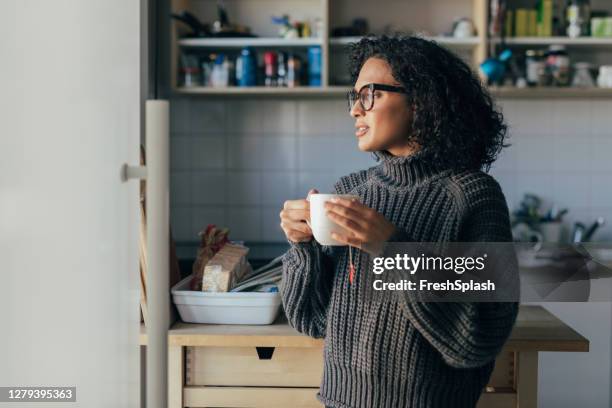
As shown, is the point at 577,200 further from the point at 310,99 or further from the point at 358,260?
the point at 358,260

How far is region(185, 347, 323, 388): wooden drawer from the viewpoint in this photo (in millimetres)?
1404

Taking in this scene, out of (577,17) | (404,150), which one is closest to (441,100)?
(404,150)

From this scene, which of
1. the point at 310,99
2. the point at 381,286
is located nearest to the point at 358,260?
the point at 381,286

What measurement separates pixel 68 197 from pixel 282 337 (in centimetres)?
80

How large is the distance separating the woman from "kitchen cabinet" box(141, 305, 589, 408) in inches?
14.2

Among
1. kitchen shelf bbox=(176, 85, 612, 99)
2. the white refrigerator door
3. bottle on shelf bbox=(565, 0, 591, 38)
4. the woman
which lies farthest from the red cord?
bottle on shelf bbox=(565, 0, 591, 38)

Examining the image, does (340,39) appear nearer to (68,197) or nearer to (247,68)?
(247,68)

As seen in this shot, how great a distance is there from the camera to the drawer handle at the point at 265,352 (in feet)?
4.59

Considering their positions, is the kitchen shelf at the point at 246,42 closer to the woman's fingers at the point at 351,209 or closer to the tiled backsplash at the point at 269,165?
the tiled backsplash at the point at 269,165

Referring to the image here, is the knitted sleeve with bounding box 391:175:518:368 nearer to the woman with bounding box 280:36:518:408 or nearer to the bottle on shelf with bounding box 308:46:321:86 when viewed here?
the woman with bounding box 280:36:518:408

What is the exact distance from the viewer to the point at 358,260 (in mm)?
986

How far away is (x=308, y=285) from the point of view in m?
1.02

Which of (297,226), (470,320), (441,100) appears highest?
(441,100)

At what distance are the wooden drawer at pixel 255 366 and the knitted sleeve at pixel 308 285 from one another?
334mm
